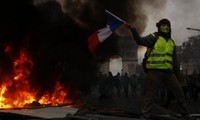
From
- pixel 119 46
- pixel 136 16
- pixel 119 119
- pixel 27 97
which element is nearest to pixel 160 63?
pixel 119 119

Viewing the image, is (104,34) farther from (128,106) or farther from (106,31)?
(128,106)

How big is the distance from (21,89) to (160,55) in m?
11.2

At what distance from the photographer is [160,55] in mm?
6363

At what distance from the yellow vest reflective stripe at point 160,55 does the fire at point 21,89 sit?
9.41 metres

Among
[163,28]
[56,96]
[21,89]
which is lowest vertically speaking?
[56,96]

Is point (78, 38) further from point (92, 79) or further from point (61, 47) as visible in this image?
point (92, 79)

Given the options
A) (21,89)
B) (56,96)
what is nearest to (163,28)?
(21,89)

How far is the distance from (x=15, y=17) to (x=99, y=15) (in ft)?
Result: 14.7

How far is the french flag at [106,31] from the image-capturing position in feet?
23.3

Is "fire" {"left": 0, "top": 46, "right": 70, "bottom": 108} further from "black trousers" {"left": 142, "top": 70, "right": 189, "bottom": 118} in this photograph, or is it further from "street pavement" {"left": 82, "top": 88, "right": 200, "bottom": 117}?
"black trousers" {"left": 142, "top": 70, "right": 189, "bottom": 118}

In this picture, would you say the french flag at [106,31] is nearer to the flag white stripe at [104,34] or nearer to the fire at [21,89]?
the flag white stripe at [104,34]

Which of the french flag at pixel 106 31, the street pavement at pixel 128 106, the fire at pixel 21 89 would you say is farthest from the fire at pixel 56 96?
the french flag at pixel 106 31

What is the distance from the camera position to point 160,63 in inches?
250

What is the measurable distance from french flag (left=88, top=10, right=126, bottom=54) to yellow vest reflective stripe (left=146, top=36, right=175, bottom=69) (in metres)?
0.94
